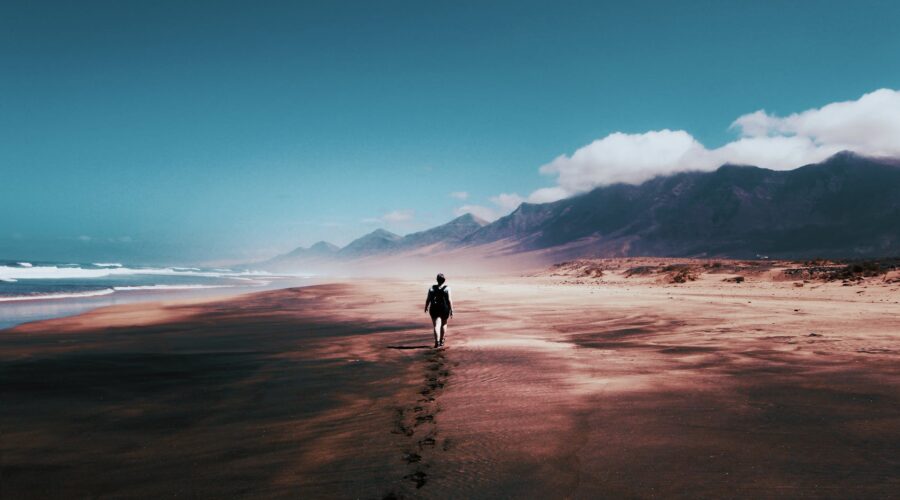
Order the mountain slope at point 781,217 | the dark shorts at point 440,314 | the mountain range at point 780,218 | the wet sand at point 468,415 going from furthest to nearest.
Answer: the mountain slope at point 781,217, the mountain range at point 780,218, the dark shorts at point 440,314, the wet sand at point 468,415

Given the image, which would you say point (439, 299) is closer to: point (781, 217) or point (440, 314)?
point (440, 314)

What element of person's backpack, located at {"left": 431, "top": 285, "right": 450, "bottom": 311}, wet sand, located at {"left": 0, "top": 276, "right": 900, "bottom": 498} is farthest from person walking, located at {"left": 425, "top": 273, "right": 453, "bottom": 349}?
wet sand, located at {"left": 0, "top": 276, "right": 900, "bottom": 498}

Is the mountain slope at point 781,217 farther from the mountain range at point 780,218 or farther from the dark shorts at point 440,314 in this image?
the dark shorts at point 440,314

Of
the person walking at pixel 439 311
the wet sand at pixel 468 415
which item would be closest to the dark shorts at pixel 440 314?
the person walking at pixel 439 311

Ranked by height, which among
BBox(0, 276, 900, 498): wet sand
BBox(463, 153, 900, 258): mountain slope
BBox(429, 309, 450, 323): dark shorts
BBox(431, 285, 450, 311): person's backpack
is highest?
BBox(463, 153, 900, 258): mountain slope

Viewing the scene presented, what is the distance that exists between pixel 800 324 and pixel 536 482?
1299 centimetres

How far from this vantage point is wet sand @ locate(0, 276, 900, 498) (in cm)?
452

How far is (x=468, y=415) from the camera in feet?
21.8

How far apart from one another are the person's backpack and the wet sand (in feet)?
3.63

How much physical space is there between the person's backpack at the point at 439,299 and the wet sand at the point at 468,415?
111cm

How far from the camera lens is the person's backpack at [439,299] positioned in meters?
12.9

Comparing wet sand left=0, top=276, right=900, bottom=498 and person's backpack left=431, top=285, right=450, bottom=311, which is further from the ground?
person's backpack left=431, top=285, right=450, bottom=311

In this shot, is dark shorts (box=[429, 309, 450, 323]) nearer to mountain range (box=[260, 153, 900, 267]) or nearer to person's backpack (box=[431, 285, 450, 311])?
person's backpack (box=[431, 285, 450, 311])

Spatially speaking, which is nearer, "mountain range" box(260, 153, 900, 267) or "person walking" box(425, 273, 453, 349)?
"person walking" box(425, 273, 453, 349)
